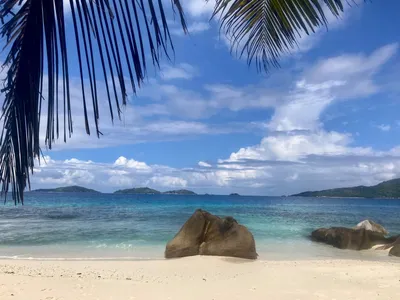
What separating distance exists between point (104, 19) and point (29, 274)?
1076 cm

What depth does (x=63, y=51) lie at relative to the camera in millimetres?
1146

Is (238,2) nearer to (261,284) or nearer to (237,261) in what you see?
(261,284)

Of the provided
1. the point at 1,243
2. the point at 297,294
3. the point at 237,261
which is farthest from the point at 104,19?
the point at 1,243

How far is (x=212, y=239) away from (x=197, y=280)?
4.22m

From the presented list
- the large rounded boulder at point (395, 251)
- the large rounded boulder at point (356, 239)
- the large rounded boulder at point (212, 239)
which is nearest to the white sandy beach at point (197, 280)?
the large rounded boulder at point (212, 239)

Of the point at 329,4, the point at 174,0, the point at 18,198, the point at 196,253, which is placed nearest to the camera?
the point at 174,0

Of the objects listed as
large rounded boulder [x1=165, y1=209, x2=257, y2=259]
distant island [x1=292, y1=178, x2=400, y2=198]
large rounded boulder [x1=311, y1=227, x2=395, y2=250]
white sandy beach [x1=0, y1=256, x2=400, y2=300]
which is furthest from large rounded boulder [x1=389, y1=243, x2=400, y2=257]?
distant island [x1=292, y1=178, x2=400, y2=198]

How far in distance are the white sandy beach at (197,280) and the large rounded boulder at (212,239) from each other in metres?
0.59

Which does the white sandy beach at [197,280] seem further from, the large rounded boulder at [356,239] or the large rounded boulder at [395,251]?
the large rounded boulder at [356,239]

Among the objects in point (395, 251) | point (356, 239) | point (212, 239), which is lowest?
point (395, 251)

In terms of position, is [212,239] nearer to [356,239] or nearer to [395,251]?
[395,251]

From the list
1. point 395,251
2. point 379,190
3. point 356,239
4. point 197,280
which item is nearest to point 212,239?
point 197,280

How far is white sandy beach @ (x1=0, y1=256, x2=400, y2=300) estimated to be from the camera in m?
8.41

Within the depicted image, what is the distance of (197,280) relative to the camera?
405 inches
